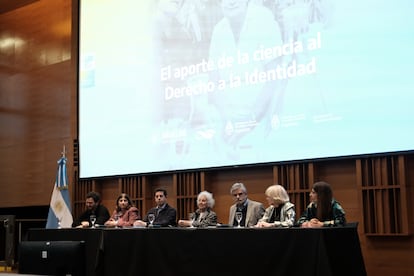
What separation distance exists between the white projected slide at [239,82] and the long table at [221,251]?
1899mm

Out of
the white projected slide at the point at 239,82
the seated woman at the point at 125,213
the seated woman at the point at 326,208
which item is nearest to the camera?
the seated woman at the point at 326,208

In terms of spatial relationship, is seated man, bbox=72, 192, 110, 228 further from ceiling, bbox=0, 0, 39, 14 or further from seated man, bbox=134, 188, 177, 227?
ceiling, bbox=0, 0, 39, 14

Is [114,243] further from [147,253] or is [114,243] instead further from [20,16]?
[20,16]

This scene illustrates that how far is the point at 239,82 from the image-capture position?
20.7 feet

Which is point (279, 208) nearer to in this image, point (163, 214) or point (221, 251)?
point (221, 251)

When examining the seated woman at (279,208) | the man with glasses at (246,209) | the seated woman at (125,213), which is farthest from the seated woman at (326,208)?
the seated woman at (125,213)

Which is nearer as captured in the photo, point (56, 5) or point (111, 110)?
point (111, 110)

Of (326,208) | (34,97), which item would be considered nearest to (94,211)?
(326,208)

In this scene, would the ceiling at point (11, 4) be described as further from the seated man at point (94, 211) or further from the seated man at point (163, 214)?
the seated man at point (163, 214)

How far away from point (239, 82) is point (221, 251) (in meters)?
2.61

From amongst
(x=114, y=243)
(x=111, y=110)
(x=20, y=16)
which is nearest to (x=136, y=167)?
(x=111, y=110)

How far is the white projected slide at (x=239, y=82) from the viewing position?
17.6ft

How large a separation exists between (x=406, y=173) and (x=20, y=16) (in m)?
7.44

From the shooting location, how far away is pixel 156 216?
19.9 ft
